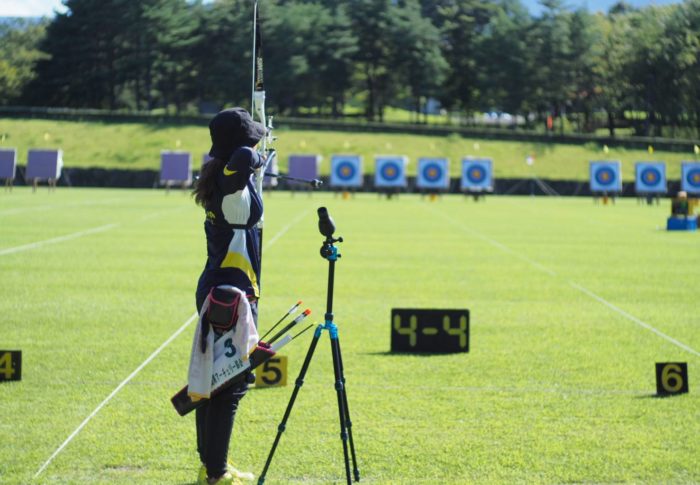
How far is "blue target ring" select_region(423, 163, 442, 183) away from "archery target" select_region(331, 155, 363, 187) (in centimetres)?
339

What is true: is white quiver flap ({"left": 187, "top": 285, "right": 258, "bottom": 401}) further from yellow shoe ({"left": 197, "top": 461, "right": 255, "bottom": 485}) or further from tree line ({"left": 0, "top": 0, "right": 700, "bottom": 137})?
tree line ({"left": 0, "top": 0, "right": 700, "bottom": 137})

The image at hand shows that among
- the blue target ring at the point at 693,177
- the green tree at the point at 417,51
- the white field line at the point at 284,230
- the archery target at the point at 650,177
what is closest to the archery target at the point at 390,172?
the archery target at the point at 650,177

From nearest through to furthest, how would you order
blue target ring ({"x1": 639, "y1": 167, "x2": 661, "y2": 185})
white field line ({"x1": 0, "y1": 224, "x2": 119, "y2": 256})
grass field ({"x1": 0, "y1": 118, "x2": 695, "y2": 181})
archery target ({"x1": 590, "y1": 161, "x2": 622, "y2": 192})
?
1. white field line ({"x1": 0, "y1": 224, "x2": 119, "y2": 256})
2. blue target ring ({"x1": 639, "y1": 167, "x2": 661, "y2": 185})
3. archery target ({"x1": 590, "y1": 161, "x2": 622, "y2": 192})
4. grass field ({"x1": 0, "y1": 118, "x2": 695, "y2": 181})

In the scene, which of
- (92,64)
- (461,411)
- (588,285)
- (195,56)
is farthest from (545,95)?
(461,411)

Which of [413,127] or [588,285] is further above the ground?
[413,127]

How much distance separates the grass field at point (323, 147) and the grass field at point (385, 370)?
4929 cm

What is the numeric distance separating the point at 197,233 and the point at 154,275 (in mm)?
8869

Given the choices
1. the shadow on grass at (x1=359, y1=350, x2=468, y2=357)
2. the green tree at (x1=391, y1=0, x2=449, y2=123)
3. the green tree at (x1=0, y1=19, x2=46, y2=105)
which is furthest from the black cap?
the green tree at (x1=0, y1=19, x2=46, y2=105)

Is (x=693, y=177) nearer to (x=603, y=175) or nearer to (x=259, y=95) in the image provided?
(x=603, y=175)

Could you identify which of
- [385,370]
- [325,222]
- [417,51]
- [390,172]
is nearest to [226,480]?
[325,222]

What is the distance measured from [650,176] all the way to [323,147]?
23.7 m

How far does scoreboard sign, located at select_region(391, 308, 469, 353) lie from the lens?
1026 centimetres

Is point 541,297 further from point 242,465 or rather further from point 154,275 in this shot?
point 242,465

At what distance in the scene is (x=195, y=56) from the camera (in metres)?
97.7
